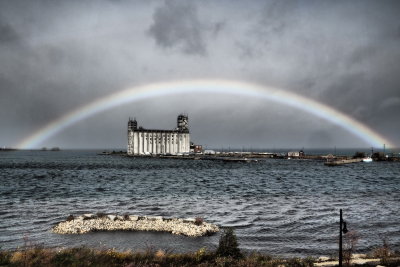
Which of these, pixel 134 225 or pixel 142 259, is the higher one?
pixel 142 259

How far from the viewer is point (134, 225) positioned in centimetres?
2770

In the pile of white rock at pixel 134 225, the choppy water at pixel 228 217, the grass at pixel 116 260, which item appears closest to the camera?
the grass at pixel 116 260

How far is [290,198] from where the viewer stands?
157 feet

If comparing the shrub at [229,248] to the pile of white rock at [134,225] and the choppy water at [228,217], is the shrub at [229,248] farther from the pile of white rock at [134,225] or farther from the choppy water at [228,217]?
the pile of white rock at [134,225]

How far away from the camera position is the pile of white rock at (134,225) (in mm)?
26266

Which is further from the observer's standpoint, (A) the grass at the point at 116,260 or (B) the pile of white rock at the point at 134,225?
(B) the pile of white rock at the point at 134,225

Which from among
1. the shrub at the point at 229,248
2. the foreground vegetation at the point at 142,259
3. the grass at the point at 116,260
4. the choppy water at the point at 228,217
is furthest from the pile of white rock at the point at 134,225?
the grass at the point at 116,260

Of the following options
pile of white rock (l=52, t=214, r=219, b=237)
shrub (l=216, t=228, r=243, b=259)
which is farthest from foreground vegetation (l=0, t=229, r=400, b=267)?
pile of white rock (l=52, t=214, r=219, b=237)

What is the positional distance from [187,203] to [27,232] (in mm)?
19679

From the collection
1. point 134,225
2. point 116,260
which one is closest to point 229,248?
point 116,260

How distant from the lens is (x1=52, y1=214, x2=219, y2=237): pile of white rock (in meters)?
26.3

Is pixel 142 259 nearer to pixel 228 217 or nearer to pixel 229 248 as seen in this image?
pixel 229 248

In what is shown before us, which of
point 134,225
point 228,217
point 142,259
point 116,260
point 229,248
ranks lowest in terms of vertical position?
point 228,217

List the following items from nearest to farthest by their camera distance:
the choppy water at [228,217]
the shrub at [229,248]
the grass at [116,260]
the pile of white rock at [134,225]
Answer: the grass at [116,260], the shrub at [229,248], the choppy water at [228,217], the pile of white rock at [134,225]
